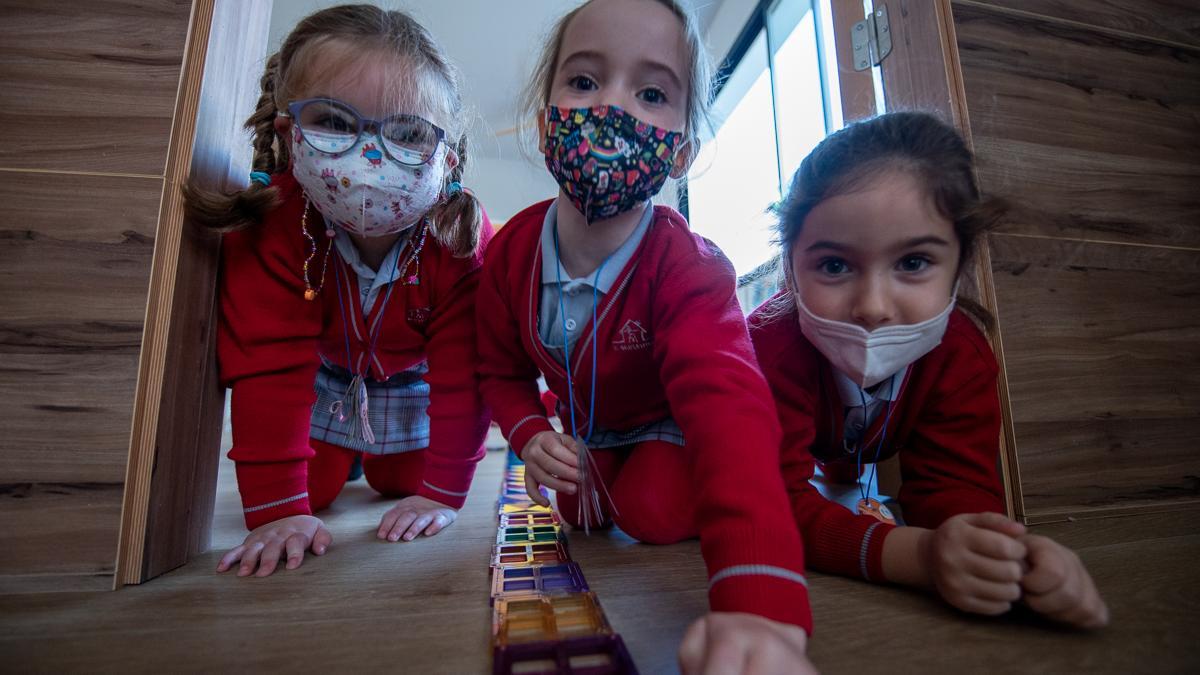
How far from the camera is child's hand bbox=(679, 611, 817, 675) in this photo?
0.40 m

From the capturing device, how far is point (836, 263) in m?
0.81

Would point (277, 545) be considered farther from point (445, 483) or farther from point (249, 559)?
point (445, 483)

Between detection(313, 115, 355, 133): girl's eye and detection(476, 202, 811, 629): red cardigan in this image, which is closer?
detection(476, 202, 811, 629): red cardigan

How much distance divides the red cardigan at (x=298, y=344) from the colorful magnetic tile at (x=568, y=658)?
0.58 meters

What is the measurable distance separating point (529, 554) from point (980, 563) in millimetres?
559

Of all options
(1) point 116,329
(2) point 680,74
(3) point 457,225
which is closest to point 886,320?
(2) point 680,74

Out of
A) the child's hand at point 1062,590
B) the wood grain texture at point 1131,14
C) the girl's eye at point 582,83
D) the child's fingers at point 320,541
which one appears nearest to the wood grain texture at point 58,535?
the child's fingers at point 320,541

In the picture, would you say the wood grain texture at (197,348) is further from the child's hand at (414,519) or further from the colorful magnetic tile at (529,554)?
the colorful magnetic tile at (529,554)

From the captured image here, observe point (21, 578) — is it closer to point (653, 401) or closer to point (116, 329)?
point (116, 329)

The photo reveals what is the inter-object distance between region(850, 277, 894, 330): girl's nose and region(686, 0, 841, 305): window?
0.36 metres

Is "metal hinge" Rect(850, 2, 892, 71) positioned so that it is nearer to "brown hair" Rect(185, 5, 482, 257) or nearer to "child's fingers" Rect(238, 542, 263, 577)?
"brown hair" Rect(185, 5, 482, 257)

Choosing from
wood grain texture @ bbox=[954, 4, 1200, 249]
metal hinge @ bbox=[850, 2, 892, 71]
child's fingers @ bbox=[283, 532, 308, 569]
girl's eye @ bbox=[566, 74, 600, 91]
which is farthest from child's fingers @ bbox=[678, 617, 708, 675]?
metal hinge @ bbox=[850, 2, 892, 71]

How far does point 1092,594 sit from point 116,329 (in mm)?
1141

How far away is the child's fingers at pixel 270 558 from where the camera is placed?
755 millimetres
